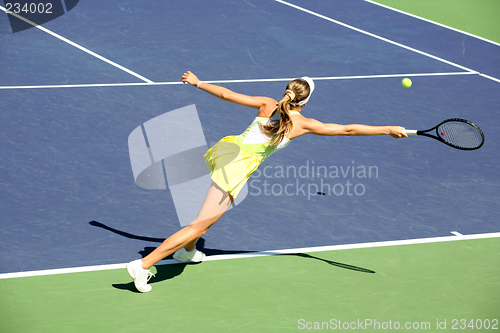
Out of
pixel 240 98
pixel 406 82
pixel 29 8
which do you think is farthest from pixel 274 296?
pixel 29 8

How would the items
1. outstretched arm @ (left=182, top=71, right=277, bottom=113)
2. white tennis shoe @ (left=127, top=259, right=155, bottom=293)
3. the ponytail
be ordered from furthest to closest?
outstretched arm @ (left=182, top=71, right=277, bottom=113) → white tennis shoe @ (left=127, top=259, right=155, bottom=293) → the ponytail

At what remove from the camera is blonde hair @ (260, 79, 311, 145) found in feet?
18.2

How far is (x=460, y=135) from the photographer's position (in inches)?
257

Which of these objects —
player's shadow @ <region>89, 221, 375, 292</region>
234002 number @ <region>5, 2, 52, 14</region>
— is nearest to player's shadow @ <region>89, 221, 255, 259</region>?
player's shadow @ <region>89, 221, 375, 292</region>

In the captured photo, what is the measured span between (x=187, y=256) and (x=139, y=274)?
2.47ft

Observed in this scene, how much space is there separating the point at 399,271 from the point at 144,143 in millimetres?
4296

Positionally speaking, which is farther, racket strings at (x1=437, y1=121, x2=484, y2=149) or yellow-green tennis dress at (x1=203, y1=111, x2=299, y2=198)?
racket strings at (x1=437, y1=121, x2=484, y2=149)

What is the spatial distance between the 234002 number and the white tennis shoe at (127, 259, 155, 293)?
9717 mm

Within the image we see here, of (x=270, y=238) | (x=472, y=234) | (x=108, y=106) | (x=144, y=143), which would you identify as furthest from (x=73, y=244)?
(x=472, y=234)

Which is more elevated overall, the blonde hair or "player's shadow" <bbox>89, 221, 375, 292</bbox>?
the blonde hair

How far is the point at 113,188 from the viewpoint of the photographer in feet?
25.3

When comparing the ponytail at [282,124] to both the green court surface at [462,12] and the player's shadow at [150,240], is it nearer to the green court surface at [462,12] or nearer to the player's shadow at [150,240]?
the player's shadow at [150,240]

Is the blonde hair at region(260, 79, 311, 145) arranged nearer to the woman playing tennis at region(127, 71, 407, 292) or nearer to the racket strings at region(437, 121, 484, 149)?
the woman playing tennis at region(127, 71, 407, 292)

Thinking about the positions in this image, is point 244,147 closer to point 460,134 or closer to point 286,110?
point 286,110
